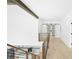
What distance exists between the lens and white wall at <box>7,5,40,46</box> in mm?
7955

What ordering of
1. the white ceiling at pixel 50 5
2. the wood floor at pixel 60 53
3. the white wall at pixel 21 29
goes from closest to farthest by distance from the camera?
the white ceiling at pixel 50 5 < the wood floor at pixel 60 53 < the white wall at pixel 21 29

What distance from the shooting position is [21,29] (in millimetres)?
8250

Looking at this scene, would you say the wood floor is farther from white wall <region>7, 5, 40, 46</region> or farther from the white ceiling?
the white ceiling

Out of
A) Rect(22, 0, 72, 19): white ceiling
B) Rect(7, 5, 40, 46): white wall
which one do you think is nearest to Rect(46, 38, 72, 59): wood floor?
Rect(7, 5, 40, 46): white wall

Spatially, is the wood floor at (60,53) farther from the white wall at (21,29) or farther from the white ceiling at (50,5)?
the white ceiling at (50,5)

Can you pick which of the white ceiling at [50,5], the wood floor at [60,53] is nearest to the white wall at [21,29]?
the white ceiling at [50,5]

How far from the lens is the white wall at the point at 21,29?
796 centimetres

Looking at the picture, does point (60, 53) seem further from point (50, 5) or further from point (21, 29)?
point (50, 5)

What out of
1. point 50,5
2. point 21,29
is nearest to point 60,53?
point 21,29
